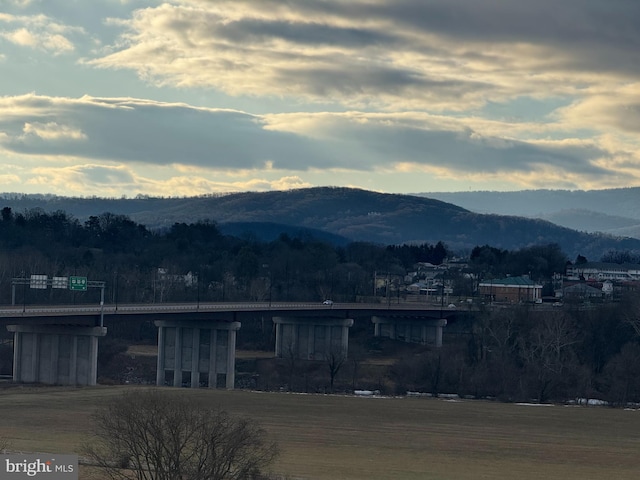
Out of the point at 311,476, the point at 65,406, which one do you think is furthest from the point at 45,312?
the point at 311,476

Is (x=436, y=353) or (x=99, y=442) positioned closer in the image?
(x=99, y=442)

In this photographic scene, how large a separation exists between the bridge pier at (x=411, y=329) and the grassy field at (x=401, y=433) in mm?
70026

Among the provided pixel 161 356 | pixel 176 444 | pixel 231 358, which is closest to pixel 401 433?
pixel 176 444

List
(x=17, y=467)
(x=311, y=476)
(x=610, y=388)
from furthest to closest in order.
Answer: (x=610, y=388) → (x=311, y=476) → (x=17, y=467)

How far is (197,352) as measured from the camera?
152 m

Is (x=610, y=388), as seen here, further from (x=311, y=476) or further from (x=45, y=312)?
(x=311, y=476)

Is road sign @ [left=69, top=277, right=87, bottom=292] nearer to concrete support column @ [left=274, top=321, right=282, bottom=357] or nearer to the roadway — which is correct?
the roadway

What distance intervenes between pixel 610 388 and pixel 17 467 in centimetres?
8708

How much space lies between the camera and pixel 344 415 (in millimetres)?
98250

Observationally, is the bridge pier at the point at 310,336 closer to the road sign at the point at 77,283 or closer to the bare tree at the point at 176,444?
the road sign at the point at 77,283

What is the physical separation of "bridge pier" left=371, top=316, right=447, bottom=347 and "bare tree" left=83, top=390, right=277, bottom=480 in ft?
433

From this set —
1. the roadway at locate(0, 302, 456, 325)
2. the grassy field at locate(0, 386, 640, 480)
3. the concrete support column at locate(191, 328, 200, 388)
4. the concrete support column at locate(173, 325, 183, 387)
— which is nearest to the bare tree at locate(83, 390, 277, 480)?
the grassy field at locate(0, 386, 640, 480)

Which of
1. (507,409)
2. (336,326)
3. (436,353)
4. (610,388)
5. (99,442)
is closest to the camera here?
(99,442)

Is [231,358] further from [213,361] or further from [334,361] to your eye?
[334,361]
